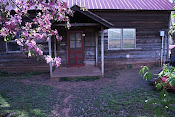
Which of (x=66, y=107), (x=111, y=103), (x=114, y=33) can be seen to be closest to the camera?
(x=66, y=107)

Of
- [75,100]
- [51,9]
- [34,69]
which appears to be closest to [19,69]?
[34,69]

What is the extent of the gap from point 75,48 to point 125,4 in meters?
4.36

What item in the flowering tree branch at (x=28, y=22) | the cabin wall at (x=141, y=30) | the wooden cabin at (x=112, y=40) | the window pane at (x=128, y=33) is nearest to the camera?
the flowering tree branch at (x=28, y=22)

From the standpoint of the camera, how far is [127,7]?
387 inches

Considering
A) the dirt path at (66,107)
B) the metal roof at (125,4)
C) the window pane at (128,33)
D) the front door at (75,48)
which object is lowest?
the dirt path at (66,107)

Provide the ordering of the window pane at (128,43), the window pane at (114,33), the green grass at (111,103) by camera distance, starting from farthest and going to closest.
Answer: the window pane at (128,43)
the window pane at (114,33)
the green grass at (111,103)

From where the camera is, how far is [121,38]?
10.3m

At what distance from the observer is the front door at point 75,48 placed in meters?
9.57

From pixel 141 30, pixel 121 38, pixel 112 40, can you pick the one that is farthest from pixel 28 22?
pixel 141 30

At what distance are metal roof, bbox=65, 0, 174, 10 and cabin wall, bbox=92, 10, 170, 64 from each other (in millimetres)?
313

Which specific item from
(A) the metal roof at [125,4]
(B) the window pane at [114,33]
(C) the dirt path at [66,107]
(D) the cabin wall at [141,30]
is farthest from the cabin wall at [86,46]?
(C) the dirt path at [66,107]

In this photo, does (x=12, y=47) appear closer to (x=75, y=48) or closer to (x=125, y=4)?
(x=75, y=48)

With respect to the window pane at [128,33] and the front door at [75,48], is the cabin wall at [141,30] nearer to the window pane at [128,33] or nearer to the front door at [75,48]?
the window pane at [128,33]

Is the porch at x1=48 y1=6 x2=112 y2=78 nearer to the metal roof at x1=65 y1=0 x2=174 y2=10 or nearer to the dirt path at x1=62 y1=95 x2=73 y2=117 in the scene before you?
the metal roof at x1=65 y1=0 x2=174 y2=10
